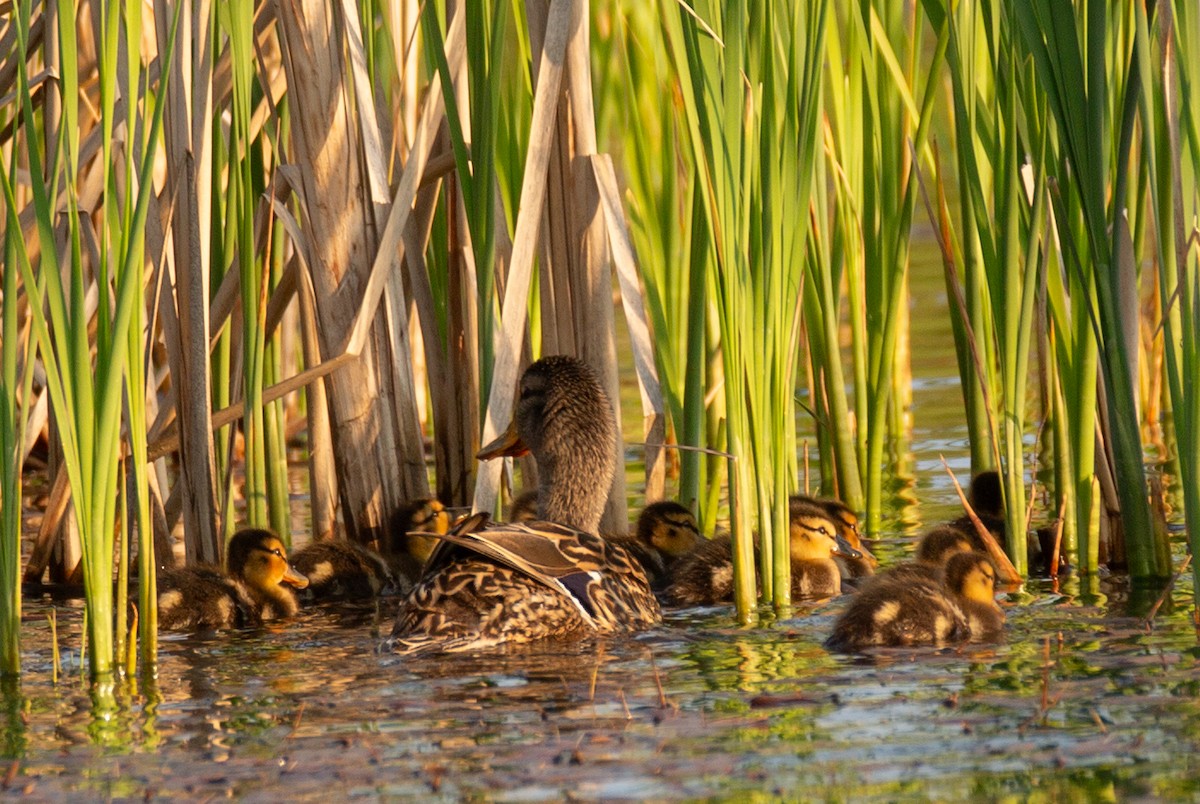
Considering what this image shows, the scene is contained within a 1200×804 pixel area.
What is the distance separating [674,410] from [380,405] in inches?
38.3

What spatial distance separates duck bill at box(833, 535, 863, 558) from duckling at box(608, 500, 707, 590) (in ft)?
1.44

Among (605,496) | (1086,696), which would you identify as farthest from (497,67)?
(1086,696)

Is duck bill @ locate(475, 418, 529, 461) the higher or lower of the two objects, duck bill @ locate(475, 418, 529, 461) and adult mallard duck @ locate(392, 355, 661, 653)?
the higher

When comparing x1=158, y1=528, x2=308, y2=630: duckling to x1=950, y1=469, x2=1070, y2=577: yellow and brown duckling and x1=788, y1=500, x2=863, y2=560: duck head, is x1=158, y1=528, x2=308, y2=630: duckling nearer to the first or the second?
x1=788, y1=500, x2=863, y2=560: duck head

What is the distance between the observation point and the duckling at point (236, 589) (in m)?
5.34

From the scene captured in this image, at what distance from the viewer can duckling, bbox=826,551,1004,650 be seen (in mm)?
4703

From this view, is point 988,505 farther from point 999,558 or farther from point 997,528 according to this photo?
point 999,558

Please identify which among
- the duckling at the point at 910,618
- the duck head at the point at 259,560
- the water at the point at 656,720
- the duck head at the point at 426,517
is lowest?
the water at the point at 656,720

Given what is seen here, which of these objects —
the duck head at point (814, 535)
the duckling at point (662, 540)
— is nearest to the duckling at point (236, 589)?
the duckling at point (662, 540)

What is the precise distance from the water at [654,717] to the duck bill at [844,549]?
0.67 meters

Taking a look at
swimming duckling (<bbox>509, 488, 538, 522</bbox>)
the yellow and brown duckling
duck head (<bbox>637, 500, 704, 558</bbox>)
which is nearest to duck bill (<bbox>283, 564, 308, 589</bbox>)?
swimming duckling (<bbox>509, 488, 538, 522</bbox>)

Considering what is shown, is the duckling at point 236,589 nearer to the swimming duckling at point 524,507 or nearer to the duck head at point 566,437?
the duck head at point 566,437

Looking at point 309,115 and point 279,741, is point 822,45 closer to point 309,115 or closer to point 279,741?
point 309,115

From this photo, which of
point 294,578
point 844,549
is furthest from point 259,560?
point 844,549
